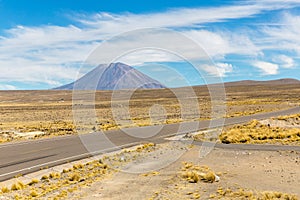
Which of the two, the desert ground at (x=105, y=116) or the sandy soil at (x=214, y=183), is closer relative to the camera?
the sandy soil at (x=214, y=183)

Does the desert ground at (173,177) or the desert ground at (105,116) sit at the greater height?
the desert ground at (105,116)

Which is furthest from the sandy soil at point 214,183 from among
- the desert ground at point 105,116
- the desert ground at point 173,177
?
the desert ground at point 105,116

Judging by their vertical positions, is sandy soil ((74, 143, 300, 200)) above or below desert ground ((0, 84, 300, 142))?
below

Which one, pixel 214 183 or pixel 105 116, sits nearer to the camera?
pixel 214 183

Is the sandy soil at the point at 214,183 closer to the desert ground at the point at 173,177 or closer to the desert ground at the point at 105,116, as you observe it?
the desert ground at the point at 173,177

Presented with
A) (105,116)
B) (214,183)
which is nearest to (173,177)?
(214,183)

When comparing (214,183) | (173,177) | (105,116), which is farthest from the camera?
(105,116)

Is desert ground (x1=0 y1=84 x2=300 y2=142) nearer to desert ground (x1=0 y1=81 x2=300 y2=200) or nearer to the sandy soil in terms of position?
desert ground (x1=0 y1=81 x2=300 y2=200)

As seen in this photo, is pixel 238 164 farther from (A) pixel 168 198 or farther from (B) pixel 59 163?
(B) pixel 59 163

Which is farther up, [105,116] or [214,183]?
[105,116]

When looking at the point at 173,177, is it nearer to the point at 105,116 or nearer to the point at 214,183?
the point at 214,183

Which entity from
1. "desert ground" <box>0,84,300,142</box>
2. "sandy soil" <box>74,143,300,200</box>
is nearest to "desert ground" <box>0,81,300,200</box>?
"sandy soil" <box>74,143,300,200</box>

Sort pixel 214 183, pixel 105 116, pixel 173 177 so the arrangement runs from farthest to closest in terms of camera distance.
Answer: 1. pixel 105 116
2. pixel 173 177
3. pixel 214 183

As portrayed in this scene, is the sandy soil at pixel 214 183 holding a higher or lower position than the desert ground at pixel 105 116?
lower
